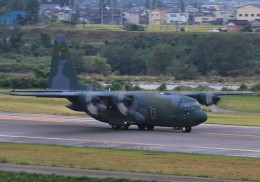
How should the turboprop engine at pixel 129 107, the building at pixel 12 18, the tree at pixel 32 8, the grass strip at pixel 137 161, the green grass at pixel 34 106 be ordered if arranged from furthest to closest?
the tree at pixel 32 8 < the building at pixel 12 18 < the green grass at pixel 34 106 < the turboprop engine at pixel 129 107 < the grass strip at pixel 137 161

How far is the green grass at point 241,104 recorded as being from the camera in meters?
71.9

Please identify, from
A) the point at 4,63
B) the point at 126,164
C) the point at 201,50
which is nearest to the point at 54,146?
A: the point at 126,164

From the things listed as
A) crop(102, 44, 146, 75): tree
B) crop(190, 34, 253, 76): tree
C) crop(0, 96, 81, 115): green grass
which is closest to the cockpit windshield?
crop(0, 96, 81, 115): green grass

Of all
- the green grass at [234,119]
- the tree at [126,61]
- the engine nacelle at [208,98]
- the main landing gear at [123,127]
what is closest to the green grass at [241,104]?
the green grass at [234,119]

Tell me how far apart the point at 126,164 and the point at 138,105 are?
15018 millimetres

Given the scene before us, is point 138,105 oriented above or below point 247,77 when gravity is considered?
above

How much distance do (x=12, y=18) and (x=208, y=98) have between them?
107 metres

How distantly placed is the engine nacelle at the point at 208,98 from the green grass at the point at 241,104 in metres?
17.7

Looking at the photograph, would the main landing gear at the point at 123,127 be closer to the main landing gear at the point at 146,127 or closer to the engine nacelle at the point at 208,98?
the main landing gear at the point at 146,127

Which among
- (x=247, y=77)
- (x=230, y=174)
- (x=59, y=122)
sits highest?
(x=230, y=174)

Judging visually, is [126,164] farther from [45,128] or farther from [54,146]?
[45,128]

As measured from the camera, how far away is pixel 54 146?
1654 inches

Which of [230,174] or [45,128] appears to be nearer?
[230,174]

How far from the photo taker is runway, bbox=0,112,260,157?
4159 cm
